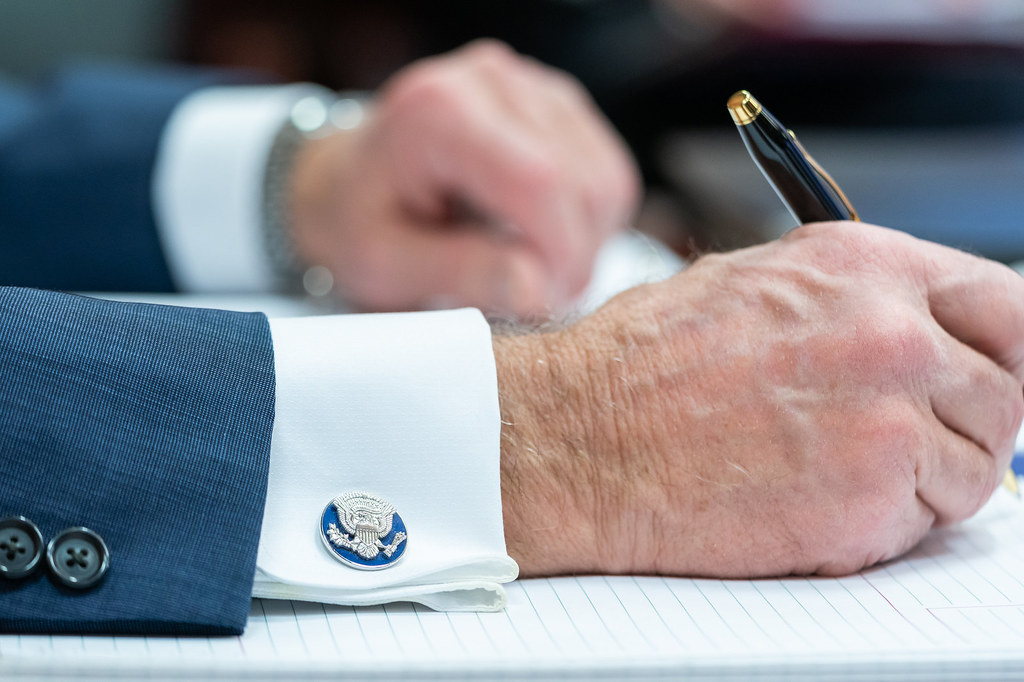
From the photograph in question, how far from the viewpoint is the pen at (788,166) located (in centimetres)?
45

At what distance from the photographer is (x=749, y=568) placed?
0.41 metres

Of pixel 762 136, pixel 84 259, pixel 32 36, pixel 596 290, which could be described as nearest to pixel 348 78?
pixel 32 36

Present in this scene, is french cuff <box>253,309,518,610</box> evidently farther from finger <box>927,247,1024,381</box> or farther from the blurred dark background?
the blurred dark background

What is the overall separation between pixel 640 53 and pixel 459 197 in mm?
950

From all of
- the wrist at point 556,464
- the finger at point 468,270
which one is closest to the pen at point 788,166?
the wrist at point 556,464

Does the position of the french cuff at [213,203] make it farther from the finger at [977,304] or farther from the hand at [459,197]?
the finger at [977,304]

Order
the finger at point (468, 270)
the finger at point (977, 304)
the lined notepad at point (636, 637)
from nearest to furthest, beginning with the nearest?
→ the lined notepad at point (636, 637) < the finger at point (977, 304) < the finger at point (468, 270)

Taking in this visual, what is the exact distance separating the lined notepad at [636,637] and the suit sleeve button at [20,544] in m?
0.02

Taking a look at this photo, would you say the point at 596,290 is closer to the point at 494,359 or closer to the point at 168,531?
the point at 494,359

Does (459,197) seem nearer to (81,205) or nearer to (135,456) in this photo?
(81,205)

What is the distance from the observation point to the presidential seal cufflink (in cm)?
37

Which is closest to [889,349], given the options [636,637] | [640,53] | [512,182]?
[636,637]

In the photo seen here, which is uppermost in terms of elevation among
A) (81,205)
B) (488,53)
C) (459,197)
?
(488,53)

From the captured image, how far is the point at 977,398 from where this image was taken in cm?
41
